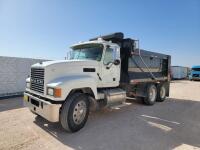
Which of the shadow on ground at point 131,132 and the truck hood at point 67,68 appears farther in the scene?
the truck hood at point 67,68

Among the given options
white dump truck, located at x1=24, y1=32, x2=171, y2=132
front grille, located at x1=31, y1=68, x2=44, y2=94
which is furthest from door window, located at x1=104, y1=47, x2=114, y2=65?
front grille, located at x1=31, y1=68, x2=44, y2=94

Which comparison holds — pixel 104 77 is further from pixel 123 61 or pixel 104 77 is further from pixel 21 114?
pixel 21 114

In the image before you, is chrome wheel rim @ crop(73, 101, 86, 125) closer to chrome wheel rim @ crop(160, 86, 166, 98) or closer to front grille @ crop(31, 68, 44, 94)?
front grille @ crop(31, 68, 44, 94)

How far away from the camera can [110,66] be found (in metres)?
5.48

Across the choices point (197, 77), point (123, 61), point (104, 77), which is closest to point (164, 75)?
point (123, 61)

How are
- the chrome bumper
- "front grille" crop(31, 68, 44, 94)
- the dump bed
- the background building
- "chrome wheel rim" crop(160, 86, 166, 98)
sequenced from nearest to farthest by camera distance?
the chrome bumper → "front grille" crop(31, 68, 44, 94) → the dump bed → the background building → "chrome wheel rim" crop(160, 86, 166, 98)

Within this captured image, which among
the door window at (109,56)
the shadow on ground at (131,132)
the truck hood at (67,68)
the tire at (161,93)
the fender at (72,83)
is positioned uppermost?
the door window at (109,56)

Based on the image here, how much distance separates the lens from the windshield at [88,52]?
17.3 feet

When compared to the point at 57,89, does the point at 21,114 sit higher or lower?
lower

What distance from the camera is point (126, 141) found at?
12.4ft

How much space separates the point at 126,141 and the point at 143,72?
4.27m

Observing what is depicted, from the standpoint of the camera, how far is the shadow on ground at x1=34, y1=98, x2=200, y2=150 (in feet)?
11.9

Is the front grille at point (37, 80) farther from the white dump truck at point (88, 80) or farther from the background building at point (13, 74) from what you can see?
the background building at point (13, 74)

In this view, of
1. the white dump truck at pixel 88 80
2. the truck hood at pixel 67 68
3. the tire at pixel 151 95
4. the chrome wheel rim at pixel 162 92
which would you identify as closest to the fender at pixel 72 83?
the white dump truck at pixel 88 80
